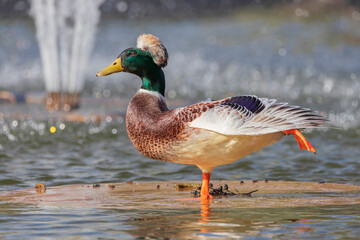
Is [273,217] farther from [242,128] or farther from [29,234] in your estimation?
[29,234]

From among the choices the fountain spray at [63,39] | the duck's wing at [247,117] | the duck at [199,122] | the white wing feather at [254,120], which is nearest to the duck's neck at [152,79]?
the duck at [199,122]

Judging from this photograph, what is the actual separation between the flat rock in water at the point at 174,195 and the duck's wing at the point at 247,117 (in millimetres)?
674

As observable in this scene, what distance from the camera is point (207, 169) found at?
22.7 feet

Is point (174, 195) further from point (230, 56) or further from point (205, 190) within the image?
point (230, 56)

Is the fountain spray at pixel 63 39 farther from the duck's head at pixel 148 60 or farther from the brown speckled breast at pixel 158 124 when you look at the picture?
the brown speckled breast at pixel 158 124

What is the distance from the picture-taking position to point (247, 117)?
629 centimetres

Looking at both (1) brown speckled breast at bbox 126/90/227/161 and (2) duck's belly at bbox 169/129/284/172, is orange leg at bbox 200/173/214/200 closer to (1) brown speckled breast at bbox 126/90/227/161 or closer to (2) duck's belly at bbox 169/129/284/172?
(2) duck's belly at bbox 169/129/284/172

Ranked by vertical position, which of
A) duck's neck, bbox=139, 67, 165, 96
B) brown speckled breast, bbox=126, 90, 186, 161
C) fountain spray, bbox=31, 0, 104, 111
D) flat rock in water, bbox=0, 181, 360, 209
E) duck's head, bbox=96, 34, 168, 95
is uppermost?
fountain spray, bbox=31, 0, 104, 111

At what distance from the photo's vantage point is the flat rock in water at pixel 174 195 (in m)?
6.42

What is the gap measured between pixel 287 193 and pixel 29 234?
2826 mm

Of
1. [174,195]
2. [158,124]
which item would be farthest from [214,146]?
[174,195]

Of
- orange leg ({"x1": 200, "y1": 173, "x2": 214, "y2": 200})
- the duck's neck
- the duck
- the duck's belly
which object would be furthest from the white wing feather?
orange leg ({"x1": 200, "y1": 173, "x2": 214, "y2": 200})

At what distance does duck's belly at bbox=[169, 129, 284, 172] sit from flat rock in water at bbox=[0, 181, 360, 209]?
1.29ft

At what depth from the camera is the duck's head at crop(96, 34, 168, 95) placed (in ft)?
22.0
